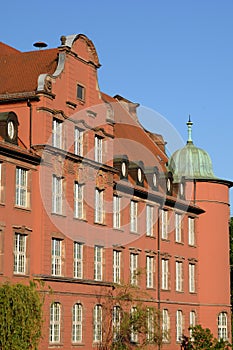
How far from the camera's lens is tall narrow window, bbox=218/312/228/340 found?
59.6m

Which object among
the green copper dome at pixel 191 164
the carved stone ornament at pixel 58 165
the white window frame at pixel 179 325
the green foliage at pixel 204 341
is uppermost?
the green copper dome at pixel 191 164

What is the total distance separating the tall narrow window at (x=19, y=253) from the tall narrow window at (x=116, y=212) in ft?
32.0

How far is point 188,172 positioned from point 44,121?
21108 millimetres

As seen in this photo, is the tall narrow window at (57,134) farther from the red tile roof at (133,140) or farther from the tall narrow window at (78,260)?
the red tile roof at (133,140)

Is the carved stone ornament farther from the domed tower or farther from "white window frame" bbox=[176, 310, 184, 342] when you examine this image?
the domed tower

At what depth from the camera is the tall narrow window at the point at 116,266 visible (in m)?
49.4

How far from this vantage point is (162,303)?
5422 centimetres

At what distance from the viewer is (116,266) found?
4978 cm

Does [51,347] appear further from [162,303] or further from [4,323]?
[162,303]

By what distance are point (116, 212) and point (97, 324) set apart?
275 inches

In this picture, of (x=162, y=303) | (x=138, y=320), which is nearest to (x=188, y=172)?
(x=162, y=303)

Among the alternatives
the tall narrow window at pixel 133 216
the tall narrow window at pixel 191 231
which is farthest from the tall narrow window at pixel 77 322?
the tall narrow window at pixel 191 231

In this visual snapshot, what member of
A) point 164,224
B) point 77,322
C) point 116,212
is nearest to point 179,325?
point 164,224

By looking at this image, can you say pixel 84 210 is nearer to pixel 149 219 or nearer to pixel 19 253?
pixel 19 253
